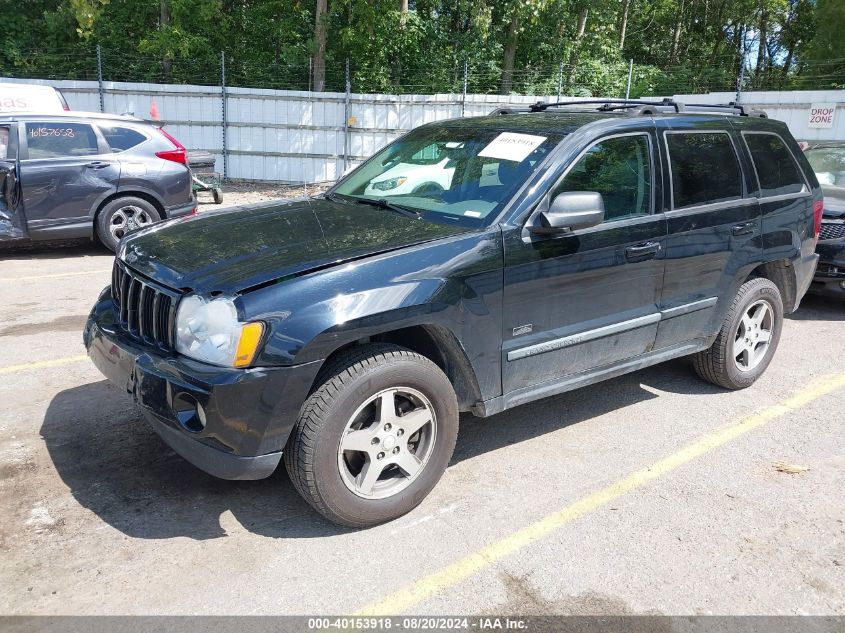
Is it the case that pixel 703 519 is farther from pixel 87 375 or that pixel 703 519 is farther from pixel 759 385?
pixel 87 375

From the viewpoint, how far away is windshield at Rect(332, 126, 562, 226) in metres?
3.91

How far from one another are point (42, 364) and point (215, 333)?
9.42 feet

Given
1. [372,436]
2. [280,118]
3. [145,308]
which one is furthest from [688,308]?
[280,118]

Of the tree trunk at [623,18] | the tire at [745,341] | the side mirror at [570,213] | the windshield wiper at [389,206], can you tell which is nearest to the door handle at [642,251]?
the side mirror at [570,213]

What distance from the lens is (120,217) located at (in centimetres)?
931

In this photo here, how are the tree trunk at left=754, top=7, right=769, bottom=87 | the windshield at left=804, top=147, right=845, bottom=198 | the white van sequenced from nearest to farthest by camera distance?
1. the windshield at left=804, top=147, right=845, bottom=198
2. the white van
3. the tree trunk at left=754, top=7, right=769, bottom=87

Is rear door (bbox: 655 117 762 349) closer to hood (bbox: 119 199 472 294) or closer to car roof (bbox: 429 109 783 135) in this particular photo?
car roof (bbox: 429 109 783 135)

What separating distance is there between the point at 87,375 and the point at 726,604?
4154mm

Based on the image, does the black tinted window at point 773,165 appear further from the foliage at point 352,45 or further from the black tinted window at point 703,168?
the foliage at point 352,45

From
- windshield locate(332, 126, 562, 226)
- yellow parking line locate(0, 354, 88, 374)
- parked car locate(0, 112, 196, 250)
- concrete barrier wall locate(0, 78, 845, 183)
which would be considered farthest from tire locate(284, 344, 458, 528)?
concrete barrier wall locate(0, 78, 845, 183)

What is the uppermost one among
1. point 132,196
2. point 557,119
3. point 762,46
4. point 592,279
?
point 762,46

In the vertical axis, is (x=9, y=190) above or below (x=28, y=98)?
below

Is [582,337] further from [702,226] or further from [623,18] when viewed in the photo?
[623,18]

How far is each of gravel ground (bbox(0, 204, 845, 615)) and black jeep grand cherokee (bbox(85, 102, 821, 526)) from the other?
354mm
